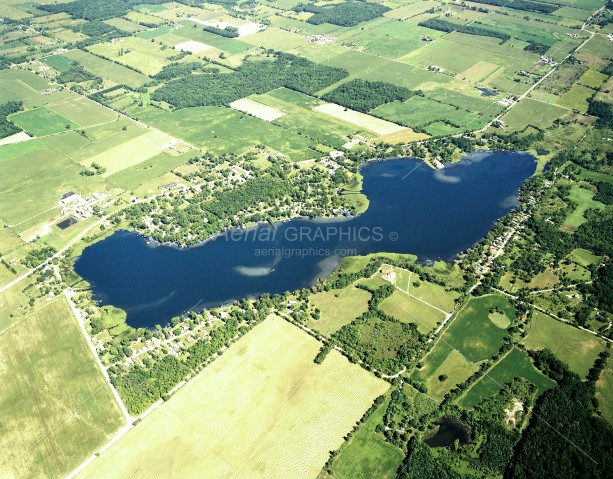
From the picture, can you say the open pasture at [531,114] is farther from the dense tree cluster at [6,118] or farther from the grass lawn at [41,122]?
the dense tree cluster at [6,118]

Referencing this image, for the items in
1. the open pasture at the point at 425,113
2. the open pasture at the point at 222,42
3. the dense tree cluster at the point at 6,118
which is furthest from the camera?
the open pasture at the point at 222,42

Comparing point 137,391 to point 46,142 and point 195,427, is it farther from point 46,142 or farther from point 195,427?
point 46,142

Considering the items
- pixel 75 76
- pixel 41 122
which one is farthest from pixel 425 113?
pixel 75 76

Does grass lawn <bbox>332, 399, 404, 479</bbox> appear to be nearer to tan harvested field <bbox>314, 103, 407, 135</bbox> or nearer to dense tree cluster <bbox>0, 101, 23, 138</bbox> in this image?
tan harvested field <bbox>314, 103, 407, 135</bbox>

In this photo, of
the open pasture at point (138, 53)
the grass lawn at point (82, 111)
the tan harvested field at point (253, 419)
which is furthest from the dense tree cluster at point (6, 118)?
the tan harvested field at point (253, 419)

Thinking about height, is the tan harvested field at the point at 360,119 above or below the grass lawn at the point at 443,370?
below

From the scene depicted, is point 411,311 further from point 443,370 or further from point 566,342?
point 566,342
